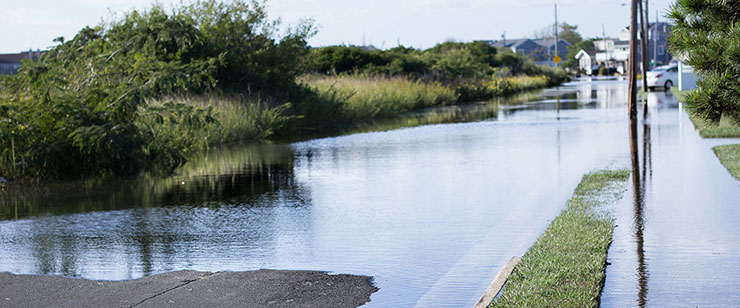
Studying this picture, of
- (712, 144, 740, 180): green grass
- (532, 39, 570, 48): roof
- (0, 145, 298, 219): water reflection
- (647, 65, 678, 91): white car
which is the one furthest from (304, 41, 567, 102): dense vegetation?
(532, 39, 570, 48): roof

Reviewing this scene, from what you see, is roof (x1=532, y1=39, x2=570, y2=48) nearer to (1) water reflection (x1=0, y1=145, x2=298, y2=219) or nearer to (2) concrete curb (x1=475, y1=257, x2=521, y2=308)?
(1) water reflection (x1=0, y1=145, x2=298, y2=219)

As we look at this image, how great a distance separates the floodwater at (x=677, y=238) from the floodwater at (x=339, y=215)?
8 centimetres

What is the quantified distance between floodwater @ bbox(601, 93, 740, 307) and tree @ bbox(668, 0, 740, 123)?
48.0 inches

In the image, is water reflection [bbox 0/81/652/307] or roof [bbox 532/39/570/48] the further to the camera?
roof [bbox 532/39/570/48]

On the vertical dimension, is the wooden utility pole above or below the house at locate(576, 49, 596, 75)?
below

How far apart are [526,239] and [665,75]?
4537 centimetres

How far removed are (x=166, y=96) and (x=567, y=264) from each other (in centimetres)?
1700

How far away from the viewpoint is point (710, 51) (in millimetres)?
6695

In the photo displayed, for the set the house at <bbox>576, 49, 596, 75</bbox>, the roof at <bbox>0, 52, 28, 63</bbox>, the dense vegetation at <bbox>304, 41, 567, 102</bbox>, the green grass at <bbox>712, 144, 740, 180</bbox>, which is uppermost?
the house at <bbox>576, 49, 596, 75</bbox>

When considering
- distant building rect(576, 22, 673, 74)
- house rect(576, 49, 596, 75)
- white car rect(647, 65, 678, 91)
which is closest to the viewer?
white car rect(647, 65, 678, 91)

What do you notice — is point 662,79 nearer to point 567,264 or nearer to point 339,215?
point 339,215

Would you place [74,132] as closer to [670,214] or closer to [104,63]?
[104,63]

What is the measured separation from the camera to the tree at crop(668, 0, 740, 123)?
6703 millimetres

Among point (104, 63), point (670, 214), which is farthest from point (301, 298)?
point (104, 63)
